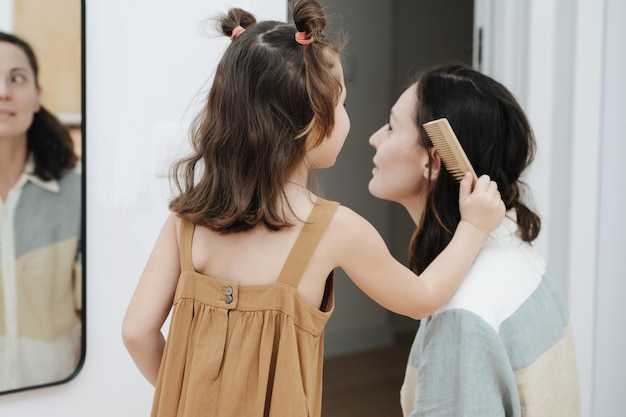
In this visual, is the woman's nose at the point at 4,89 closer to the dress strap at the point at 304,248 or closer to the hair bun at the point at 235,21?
the hair bun at the point at 235,21

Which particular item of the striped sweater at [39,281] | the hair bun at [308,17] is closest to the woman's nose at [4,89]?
the striped sweater at [39,281]

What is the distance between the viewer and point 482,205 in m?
0.94

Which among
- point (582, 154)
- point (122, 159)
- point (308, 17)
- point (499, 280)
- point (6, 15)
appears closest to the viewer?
point (308, 17)

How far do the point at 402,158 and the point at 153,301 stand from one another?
44cm

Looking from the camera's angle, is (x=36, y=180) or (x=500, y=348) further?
(x=36, y=180)

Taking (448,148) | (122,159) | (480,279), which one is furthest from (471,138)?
(122,159)

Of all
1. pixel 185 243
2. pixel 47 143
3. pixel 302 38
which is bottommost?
pixel 185 243

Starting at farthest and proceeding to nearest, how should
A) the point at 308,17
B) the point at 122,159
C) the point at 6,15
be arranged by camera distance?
the point at 122,159, the point at 6,15, the point at 308,17

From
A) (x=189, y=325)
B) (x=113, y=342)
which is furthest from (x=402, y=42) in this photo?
(x=189, y=325)

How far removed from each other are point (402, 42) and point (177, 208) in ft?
9.34

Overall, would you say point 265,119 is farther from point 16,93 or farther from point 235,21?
point 16,93

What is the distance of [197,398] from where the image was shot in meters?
0.83

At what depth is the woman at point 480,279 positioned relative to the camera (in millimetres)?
861

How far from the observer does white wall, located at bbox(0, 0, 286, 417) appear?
3.77 feet
